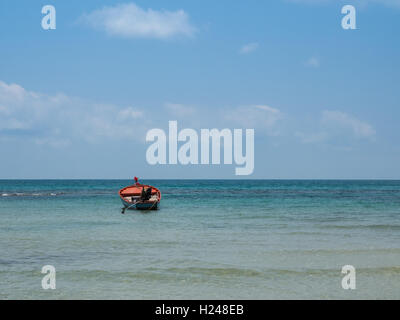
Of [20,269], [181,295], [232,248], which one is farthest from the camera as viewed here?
[232,248]

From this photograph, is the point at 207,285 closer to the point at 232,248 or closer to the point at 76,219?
the point at 232,248

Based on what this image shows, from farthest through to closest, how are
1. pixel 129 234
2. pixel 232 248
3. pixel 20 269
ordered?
pixel 129 234 → pixel 232 248 → pixel 20 269

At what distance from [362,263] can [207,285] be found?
196 inches

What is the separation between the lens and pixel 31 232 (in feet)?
62.9

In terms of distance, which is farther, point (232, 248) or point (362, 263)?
point (232, 248)

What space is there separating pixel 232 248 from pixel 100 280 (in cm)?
545

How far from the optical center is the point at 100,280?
1095 centimetres

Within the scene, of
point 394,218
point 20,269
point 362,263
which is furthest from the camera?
point 394,218
